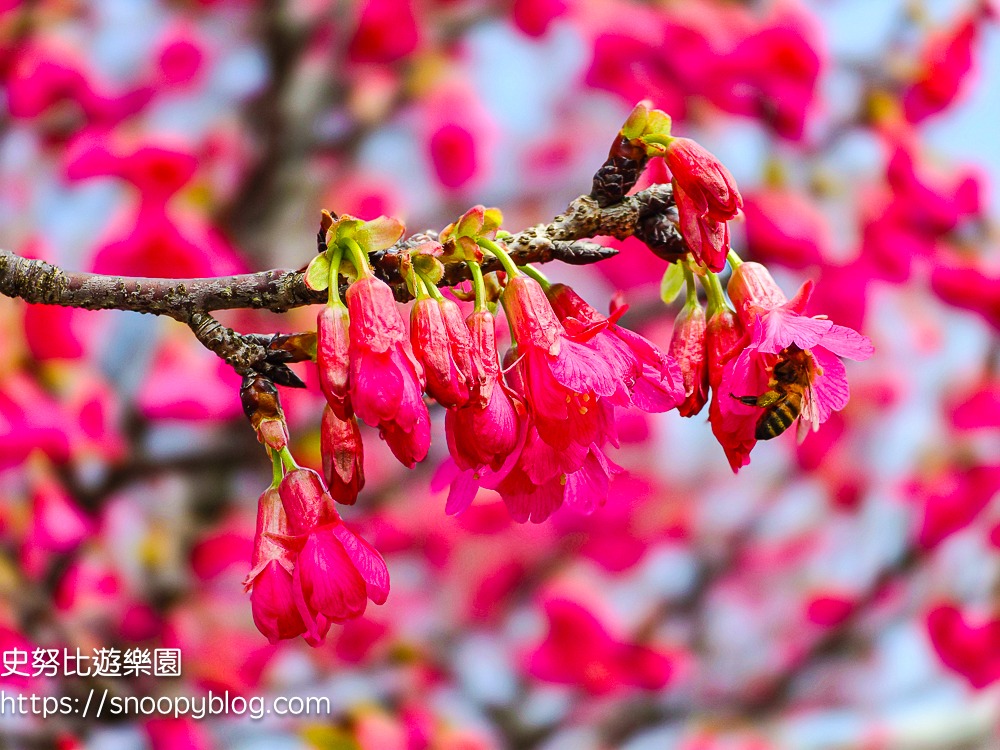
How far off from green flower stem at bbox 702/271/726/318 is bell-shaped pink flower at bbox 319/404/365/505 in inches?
6.1

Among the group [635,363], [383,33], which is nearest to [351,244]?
[635,363]

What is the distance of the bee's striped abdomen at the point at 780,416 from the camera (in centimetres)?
30

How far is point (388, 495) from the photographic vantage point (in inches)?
41.2

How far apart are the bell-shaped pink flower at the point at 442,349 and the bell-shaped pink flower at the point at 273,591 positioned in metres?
0.09

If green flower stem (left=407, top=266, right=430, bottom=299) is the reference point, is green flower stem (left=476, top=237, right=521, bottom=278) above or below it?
above

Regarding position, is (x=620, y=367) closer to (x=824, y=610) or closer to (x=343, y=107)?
(x=343, y=107)

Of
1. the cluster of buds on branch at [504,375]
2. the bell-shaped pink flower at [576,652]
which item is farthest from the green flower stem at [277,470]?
the bell-shaped pink flower at [576,652]

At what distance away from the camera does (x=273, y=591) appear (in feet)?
0.96

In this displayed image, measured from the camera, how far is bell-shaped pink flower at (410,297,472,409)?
0.27 metres

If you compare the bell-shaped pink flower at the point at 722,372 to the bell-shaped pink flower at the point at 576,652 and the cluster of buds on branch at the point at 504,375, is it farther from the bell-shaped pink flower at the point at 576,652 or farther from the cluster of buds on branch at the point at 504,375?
the bell-shaped pink flower at the point at 576,652

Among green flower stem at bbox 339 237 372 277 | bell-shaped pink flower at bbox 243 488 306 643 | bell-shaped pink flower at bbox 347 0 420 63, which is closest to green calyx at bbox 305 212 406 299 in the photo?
green flower stem at bbox 339 237 372 277

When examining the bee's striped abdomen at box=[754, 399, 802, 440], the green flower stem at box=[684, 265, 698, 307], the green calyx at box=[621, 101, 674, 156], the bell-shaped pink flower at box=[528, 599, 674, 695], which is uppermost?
the bell-shaped pink flower at box=[528, 599, 674, 695]

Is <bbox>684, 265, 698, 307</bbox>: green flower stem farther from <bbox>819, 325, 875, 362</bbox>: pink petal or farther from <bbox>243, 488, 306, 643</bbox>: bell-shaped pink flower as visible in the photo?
<bbox>243, 488, 306, 643</bbox>: bell-shaped pink flower

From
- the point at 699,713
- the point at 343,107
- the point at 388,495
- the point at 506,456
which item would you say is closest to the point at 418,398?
the point at 506,456
